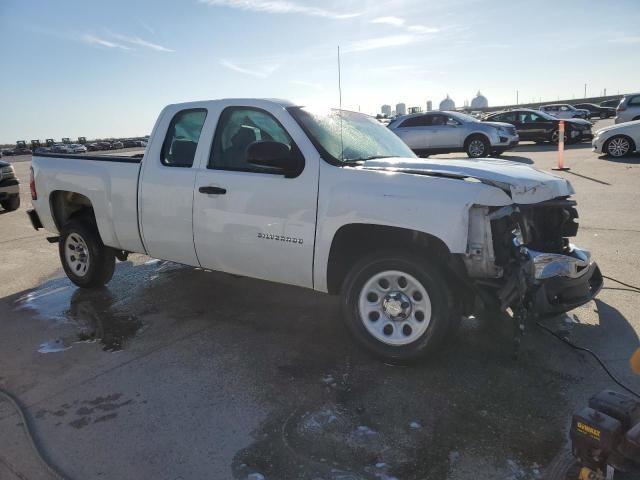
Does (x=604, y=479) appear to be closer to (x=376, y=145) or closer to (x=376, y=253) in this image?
(x=376, y=253)

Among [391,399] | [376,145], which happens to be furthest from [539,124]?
[391,399]

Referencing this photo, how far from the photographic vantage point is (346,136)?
4.41m

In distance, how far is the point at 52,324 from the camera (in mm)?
4906

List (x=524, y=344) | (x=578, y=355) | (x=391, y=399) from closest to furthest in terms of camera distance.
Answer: (x=391, y=399)
(x=578, y=355)
(x=524, y=344)

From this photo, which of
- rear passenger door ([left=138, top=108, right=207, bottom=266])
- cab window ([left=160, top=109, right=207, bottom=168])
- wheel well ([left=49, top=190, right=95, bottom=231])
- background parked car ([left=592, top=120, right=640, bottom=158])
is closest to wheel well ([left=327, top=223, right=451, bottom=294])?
rear passenger door ([left=138, top=108, right=207, bottom=266])

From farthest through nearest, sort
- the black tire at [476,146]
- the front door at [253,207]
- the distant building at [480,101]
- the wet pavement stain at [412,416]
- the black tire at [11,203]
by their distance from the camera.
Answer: the distant building at [480,101] → the black tire at [476,146] → the black tire at [11,203] → the front door at [253,207] → the wet pavement stain at [412,416]

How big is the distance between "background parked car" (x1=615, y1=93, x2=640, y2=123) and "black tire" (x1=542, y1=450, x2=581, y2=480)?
20.7 m

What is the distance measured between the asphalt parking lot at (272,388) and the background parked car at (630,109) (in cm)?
1697

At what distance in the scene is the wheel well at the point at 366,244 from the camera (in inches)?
147

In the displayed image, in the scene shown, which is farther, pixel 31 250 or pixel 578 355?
pixel 31 250

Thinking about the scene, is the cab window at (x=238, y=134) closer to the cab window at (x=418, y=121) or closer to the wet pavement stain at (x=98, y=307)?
the wet pavement stain at (x=98, y=307)

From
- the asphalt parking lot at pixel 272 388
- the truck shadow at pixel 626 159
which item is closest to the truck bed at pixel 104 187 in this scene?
the asphalt parking lot at pixel 272 388

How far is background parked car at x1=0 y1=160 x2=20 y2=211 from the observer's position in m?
11.6

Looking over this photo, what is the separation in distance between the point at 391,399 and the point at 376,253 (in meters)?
1.04
